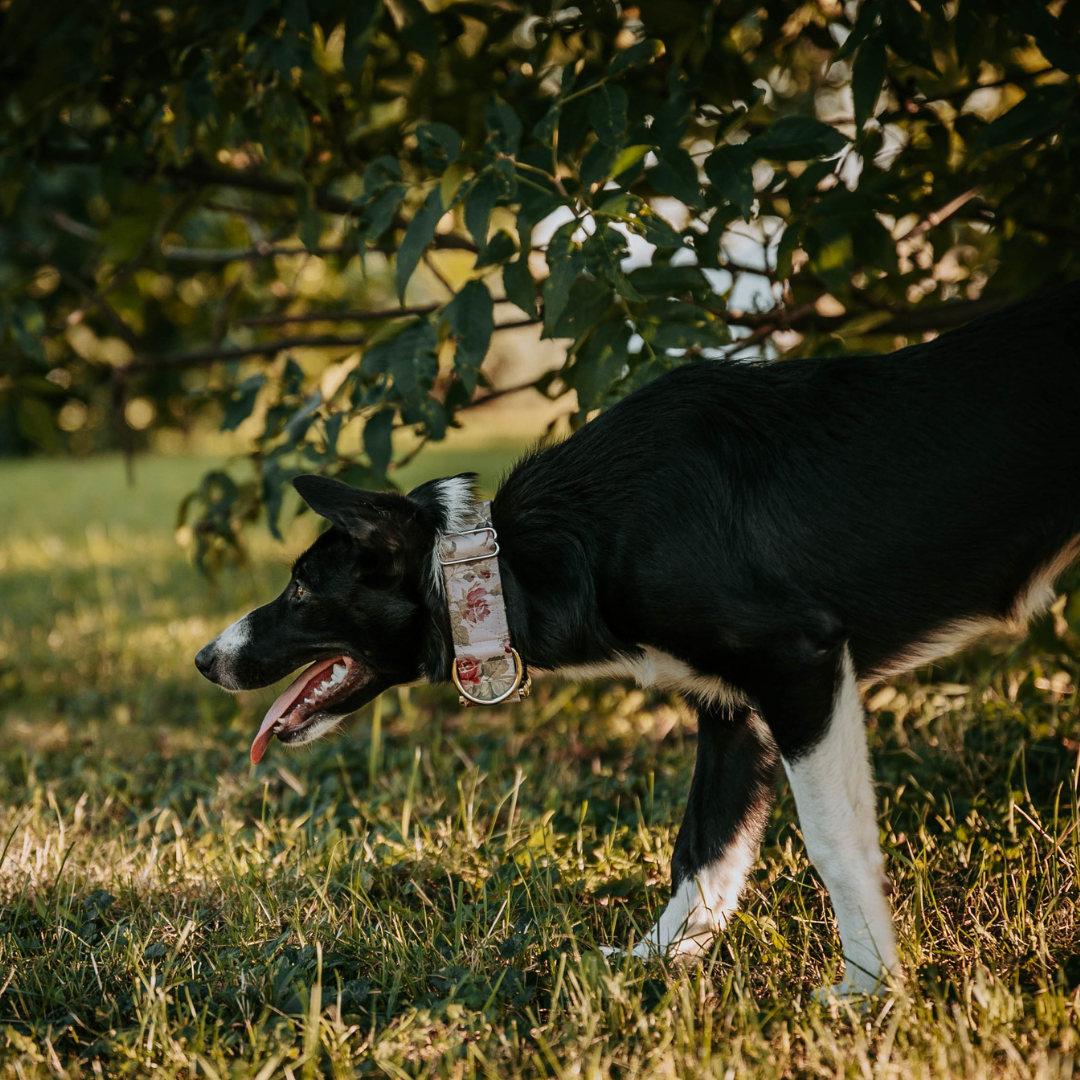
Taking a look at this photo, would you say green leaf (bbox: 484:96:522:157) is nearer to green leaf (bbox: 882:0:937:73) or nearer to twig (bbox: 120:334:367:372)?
green leaf (bbox: 882:0:937:73)

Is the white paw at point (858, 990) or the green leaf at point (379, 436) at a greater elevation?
the green leaf at point (379, 436)

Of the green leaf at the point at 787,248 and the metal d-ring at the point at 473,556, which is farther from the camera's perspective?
the green leaf at the point at 787,248

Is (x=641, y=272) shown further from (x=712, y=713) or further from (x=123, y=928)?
(x=123, y=928)

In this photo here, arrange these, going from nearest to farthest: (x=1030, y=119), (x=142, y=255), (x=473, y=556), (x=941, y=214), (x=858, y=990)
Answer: (x=858, y=990), (x=473, y=556), (x=1030, y=119), (x=941, y=214), (x=142, y=255)

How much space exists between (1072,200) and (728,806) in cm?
181

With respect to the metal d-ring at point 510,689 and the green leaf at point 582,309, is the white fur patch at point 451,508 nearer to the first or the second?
the metal d-ring at point 510,689

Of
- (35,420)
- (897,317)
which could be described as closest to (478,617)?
(897,317)

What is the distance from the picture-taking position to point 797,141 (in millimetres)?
2311

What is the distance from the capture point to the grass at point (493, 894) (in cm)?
174

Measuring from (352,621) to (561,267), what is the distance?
34.5 inches

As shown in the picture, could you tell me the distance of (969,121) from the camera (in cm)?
283

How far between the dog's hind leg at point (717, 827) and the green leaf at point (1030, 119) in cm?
133

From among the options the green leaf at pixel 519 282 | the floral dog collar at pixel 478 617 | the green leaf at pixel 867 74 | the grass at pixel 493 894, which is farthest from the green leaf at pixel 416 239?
the grass at pixel 493 894

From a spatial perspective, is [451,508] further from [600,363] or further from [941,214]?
[941,214]
